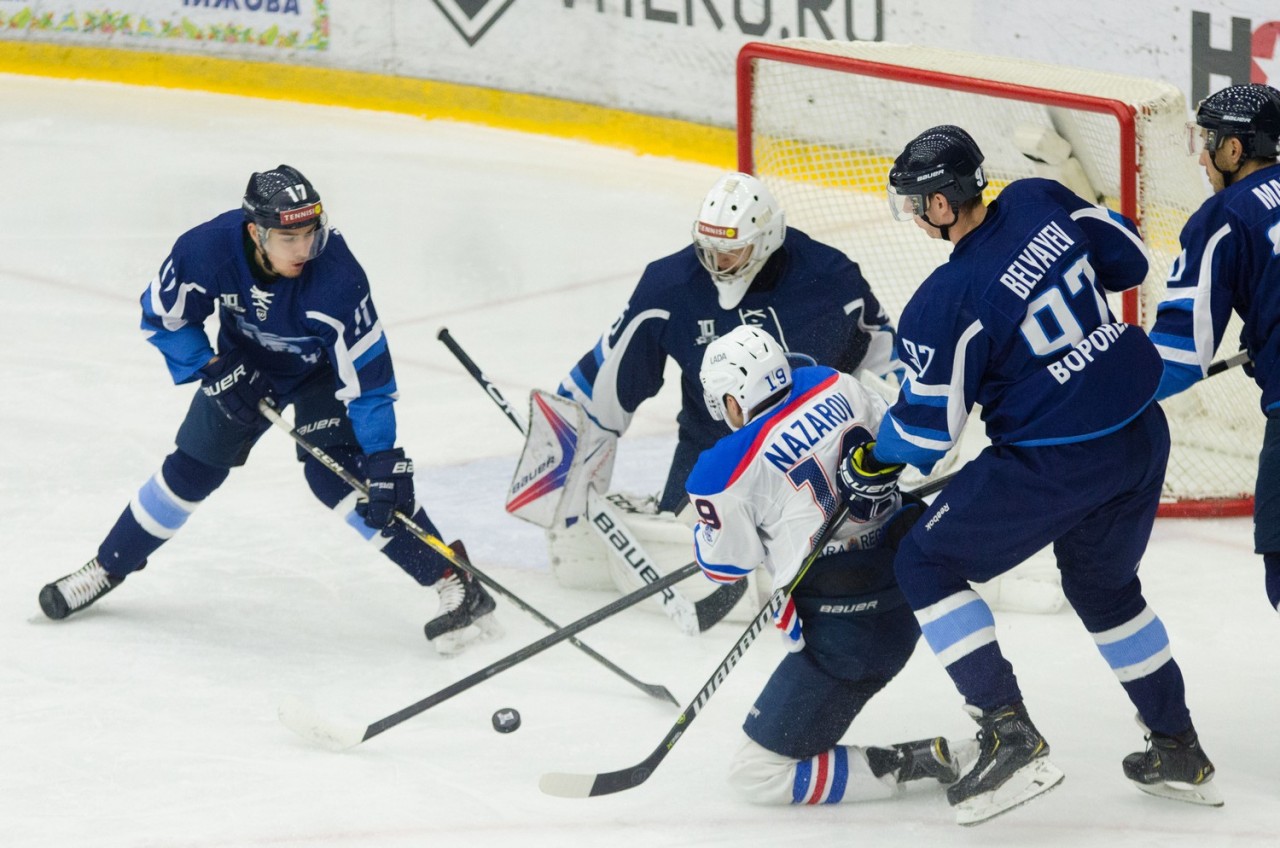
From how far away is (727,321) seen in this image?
362cm

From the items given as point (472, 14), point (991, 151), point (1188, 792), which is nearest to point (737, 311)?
point (1188, 792)

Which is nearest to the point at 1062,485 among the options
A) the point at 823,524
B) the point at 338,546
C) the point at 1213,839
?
the point at 823,524

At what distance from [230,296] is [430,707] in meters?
0.93

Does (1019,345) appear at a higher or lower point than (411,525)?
higher

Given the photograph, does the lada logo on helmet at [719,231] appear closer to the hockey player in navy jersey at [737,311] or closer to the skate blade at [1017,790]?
the hockey player in navy jersey at [737,311]

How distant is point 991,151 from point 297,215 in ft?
7.08

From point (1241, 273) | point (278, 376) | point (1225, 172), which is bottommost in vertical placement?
point (278, 376)

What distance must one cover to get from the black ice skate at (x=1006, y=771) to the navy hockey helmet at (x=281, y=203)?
1.57 meters

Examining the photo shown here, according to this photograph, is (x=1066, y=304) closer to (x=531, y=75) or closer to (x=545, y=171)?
(x=545, y=171)

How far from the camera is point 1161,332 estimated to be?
2.94m

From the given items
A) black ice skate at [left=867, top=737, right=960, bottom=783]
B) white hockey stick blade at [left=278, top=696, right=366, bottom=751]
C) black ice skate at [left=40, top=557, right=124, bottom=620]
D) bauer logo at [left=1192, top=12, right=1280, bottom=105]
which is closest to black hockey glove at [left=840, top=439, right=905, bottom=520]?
black ice skate at [left=867, top=737, right=960, bottom=783]

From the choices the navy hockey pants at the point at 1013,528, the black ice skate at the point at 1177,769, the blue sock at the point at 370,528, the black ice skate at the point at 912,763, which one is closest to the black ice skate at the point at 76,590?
the blue sock at the point at 370,528

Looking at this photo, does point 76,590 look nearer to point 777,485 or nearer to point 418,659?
point 418,659

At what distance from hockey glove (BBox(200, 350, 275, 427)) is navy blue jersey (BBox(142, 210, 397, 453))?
37mm
